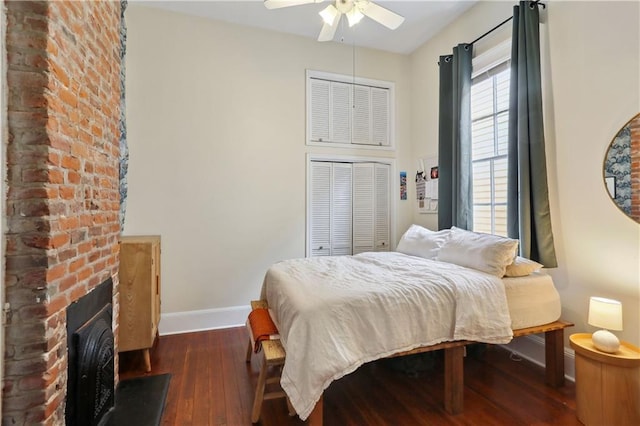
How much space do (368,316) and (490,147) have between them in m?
2.35

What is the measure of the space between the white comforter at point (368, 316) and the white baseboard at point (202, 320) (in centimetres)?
134

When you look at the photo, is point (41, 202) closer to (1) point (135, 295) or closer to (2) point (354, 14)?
(1) point (135, 295)

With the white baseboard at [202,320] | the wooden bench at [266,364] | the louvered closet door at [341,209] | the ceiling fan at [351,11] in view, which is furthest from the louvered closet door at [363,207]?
the wooden bench at [266,364]

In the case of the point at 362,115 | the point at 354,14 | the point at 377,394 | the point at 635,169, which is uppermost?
the point at 354,14

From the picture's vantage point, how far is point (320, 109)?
12.5ft

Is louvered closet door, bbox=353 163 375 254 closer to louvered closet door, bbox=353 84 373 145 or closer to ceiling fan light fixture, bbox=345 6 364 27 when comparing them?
louvered closet door, bbox=353 84 373 145

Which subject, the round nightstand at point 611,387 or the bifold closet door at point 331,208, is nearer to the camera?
the round nightstand at point 611,387

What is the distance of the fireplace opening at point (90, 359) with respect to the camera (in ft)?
4.77

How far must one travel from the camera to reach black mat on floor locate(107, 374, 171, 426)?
71.2 inches

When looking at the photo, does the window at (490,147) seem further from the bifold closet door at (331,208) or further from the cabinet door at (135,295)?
the cabinet door at (135,295)

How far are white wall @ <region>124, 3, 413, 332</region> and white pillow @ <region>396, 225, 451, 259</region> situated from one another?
122 cm

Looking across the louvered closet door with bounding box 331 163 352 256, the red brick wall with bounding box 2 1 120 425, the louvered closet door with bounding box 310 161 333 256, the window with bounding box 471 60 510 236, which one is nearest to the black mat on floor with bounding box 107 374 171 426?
the red brick wall with bounding box 2 1 120 425

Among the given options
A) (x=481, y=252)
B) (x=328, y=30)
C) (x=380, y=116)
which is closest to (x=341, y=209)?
(x=380, y=116)

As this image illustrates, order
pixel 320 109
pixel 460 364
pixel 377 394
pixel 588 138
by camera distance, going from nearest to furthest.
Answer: pixel 460 364 → pixel 377 394 → pixel 588 138 → pixel 320 109
